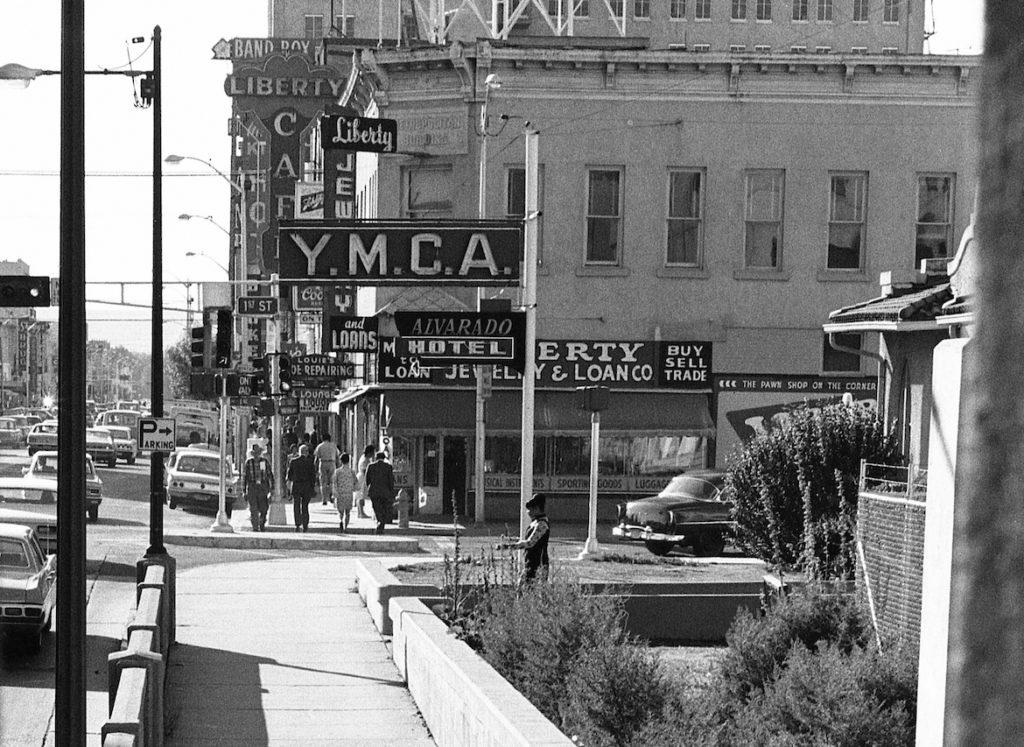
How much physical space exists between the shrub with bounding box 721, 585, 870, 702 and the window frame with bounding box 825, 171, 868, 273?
89.1 ft

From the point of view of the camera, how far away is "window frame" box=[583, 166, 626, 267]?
3766 cm

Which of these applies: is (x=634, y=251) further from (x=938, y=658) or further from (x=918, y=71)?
(x=938, y=658)

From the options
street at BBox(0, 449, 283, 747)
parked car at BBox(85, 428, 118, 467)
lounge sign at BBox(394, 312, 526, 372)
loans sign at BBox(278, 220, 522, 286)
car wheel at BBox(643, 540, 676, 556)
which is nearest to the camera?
street at BBox(0, 449, 283, 747)

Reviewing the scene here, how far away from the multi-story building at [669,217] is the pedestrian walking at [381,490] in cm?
443

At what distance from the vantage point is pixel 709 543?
2759 cm

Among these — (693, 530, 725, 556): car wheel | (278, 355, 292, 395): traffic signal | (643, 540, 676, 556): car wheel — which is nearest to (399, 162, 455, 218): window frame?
(278, 355, 292, 395): traffic signal

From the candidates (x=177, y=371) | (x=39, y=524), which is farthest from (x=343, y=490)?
(x=177, y=371)

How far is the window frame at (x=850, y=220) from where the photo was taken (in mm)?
37469

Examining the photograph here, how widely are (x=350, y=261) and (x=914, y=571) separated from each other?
1169cm

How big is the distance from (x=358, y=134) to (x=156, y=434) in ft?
55.0

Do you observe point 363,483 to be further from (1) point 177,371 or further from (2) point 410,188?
(1) point 177,371

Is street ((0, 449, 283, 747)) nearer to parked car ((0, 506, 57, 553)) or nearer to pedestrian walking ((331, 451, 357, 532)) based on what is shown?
parked car ((0, 506, 57, 553))

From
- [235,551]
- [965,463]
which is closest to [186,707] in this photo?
[965,463]

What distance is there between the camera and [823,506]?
15727 mm
